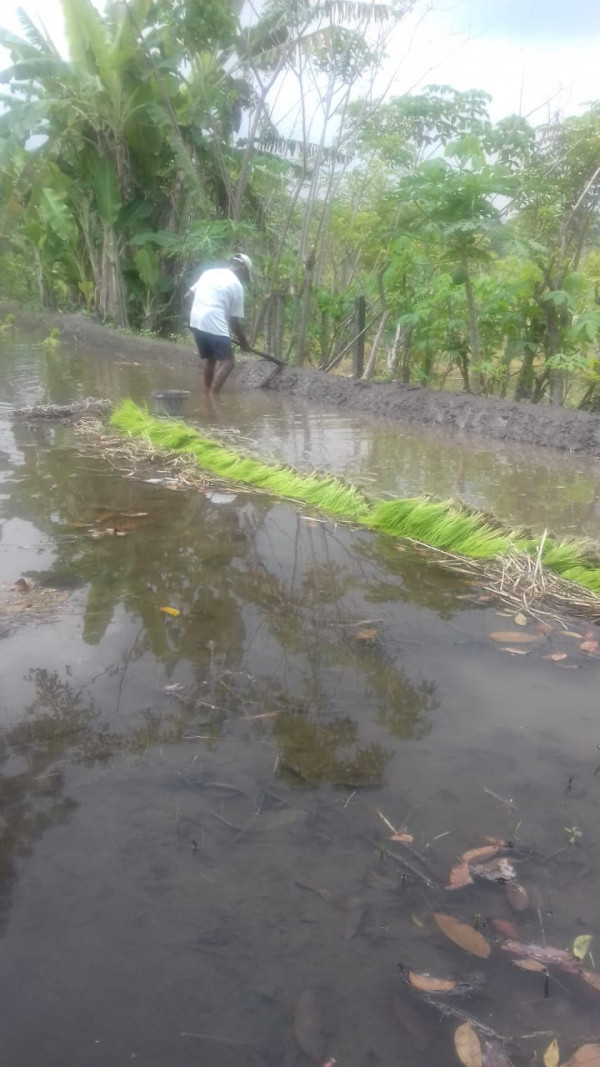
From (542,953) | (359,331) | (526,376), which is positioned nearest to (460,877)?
(542,953)

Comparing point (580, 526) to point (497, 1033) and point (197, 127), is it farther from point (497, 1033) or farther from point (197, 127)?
point (197, 127)

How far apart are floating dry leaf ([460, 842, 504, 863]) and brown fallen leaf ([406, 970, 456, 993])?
0.29 meters

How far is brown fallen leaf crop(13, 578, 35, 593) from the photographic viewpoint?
2705 mm

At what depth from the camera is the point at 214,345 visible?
7.37m

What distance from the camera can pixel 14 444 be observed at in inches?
200

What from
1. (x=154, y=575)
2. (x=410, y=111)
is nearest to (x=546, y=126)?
(x=410, y=111)

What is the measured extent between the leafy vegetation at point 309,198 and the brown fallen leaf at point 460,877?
17.2 feet

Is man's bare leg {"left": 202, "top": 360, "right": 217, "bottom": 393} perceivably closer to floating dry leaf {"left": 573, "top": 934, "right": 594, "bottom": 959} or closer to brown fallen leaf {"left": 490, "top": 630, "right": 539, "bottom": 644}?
brown fallen leaf {"left": 490, "top": 630, "right": 539, "bottom": 644}

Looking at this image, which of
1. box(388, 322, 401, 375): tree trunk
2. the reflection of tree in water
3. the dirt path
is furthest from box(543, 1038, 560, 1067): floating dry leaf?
box(388, 322, 401, 375): tree trunk

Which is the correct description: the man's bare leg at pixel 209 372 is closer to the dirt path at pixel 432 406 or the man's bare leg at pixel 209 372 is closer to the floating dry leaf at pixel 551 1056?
the dirt path at pixel 432 406

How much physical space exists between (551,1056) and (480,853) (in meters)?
0.42

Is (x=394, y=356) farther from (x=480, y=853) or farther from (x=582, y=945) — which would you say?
(x=582, y=945)

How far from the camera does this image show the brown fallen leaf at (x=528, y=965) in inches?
51.9

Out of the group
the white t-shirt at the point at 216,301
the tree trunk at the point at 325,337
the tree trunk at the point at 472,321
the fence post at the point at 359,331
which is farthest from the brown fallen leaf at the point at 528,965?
the tree trunk at the point at 325,337
